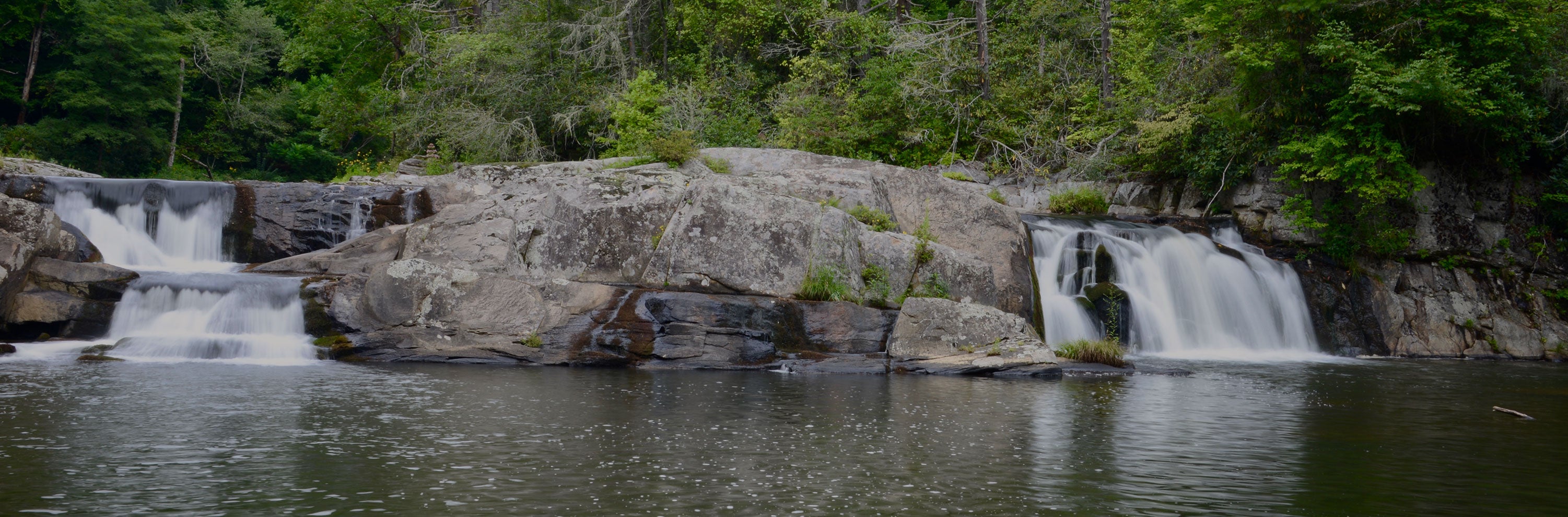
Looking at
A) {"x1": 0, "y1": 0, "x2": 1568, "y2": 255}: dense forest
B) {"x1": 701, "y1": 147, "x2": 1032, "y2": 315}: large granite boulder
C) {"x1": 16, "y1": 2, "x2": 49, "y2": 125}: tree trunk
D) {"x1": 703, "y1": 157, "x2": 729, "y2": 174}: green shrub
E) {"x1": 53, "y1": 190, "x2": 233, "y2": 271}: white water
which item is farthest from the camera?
{"x1": 16, "y1": 2, "x2": 49, "y2": 125}: tree trunk

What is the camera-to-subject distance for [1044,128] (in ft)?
93.1

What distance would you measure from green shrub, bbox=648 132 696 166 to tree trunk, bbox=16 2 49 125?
29714 millimetres

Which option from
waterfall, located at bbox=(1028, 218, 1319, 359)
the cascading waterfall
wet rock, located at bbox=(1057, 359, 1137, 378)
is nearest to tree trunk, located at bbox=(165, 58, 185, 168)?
the cascading waterfall

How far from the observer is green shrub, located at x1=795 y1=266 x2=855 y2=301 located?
657 inches

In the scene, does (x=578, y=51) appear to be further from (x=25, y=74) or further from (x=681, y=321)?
(x=25, y=74)

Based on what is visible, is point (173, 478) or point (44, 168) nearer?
point (173, 478)

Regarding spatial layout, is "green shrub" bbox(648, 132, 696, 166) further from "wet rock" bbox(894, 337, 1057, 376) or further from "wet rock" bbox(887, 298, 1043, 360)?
"wet rock" bbox(894, 337, 1057, 376)

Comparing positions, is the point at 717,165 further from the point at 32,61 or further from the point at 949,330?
the point at 32,61

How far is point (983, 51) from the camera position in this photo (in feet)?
94.4

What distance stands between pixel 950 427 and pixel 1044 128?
66.5 ft

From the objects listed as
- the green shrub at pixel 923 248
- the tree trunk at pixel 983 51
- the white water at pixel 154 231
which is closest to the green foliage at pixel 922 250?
the green shrub at pixel 923 248

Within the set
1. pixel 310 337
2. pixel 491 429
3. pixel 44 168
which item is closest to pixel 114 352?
pixel 310 337

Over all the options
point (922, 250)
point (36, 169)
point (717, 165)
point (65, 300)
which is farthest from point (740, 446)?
point (36, 169)

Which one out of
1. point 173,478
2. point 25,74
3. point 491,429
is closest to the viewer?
point 173,478
